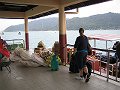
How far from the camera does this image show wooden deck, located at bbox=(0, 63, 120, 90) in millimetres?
5405

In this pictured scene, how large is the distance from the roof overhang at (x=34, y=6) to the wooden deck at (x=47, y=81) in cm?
306

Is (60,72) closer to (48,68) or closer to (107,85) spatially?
(48,68)

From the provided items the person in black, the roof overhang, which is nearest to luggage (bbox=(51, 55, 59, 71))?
the person in black

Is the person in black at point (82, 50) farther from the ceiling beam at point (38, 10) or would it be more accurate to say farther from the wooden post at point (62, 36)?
the ceiling beam at point (38, 10)

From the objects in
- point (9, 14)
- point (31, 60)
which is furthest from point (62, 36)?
point (9, 14)

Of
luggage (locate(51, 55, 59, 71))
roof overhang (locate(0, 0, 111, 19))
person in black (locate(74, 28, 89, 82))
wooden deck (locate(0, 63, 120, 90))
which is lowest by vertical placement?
wooden deck (locate(0, 63, 120, 90))

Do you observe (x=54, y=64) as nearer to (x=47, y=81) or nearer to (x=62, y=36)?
(x=47, y=81)

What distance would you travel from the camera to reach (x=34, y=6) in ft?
41.9

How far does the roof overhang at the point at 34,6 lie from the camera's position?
851 cm

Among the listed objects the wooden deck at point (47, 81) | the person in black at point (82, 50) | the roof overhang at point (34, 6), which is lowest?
the wooden deck at point (47, 81)

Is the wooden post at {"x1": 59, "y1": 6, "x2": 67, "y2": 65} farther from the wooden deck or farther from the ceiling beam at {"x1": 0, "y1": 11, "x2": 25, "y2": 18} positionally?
the ceiling beam at {"x1": 0, "y1": 11, "x2": 25, "y2": 18}

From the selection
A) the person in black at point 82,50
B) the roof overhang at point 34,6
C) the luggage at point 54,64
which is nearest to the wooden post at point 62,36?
the roof overhang at point 34,6

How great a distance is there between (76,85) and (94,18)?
1579 cm

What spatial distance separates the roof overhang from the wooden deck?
3.06m
